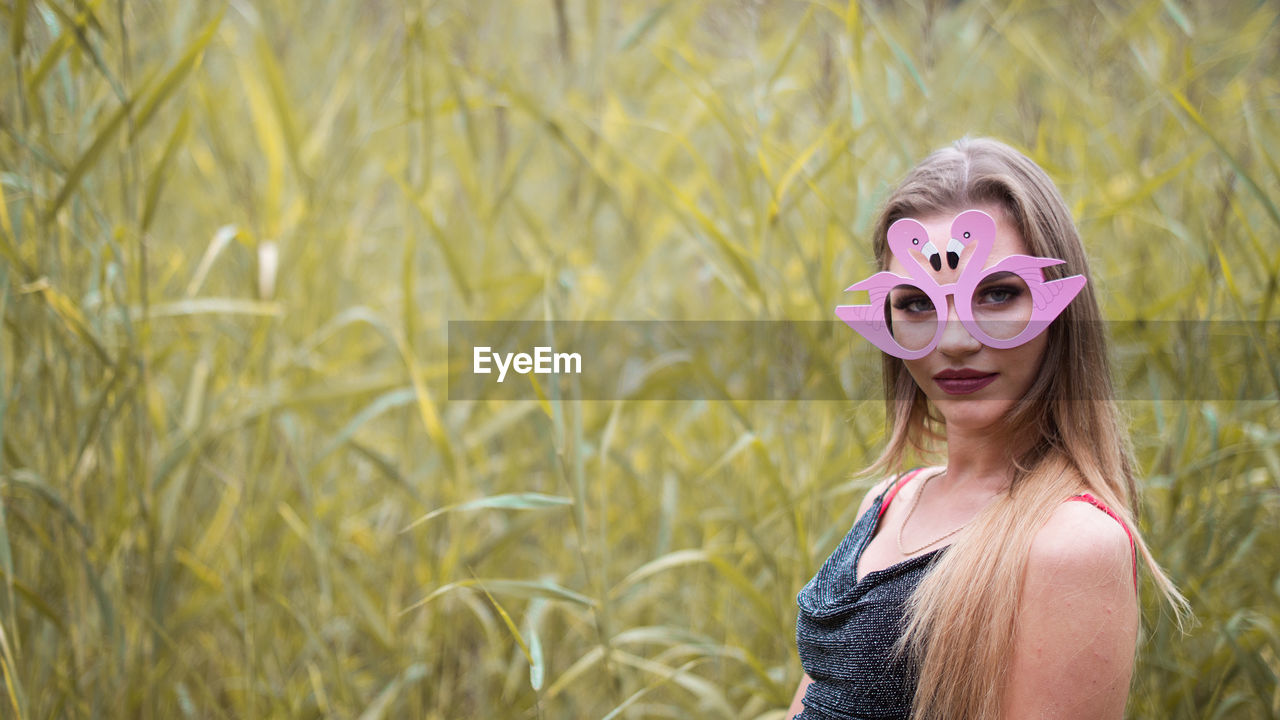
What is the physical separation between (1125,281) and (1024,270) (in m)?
1.04

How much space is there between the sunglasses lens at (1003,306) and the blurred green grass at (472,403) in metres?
0.27

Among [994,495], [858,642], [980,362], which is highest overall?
[980,362]

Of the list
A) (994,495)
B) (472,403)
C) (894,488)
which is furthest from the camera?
(472,403)

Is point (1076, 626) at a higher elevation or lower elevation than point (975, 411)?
lower

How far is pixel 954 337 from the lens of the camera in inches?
23.0

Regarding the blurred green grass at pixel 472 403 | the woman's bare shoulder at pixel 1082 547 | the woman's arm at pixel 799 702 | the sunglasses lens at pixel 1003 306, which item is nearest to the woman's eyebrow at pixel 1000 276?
the sunglasses lens at pixel 1003 306

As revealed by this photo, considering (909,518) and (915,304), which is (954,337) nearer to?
(915,304)

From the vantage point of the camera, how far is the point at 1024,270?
0.57 m

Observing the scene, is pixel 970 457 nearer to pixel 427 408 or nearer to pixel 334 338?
pixel 427 408

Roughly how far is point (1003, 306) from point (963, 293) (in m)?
0.04

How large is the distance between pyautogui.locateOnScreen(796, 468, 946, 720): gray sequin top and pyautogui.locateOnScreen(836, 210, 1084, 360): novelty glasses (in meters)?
0.17

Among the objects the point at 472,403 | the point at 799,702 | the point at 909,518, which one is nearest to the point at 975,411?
the point at 909,518

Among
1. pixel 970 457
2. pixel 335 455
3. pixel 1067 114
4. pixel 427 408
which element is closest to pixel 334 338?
pixel 335 455

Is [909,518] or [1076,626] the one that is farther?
[909,518]
